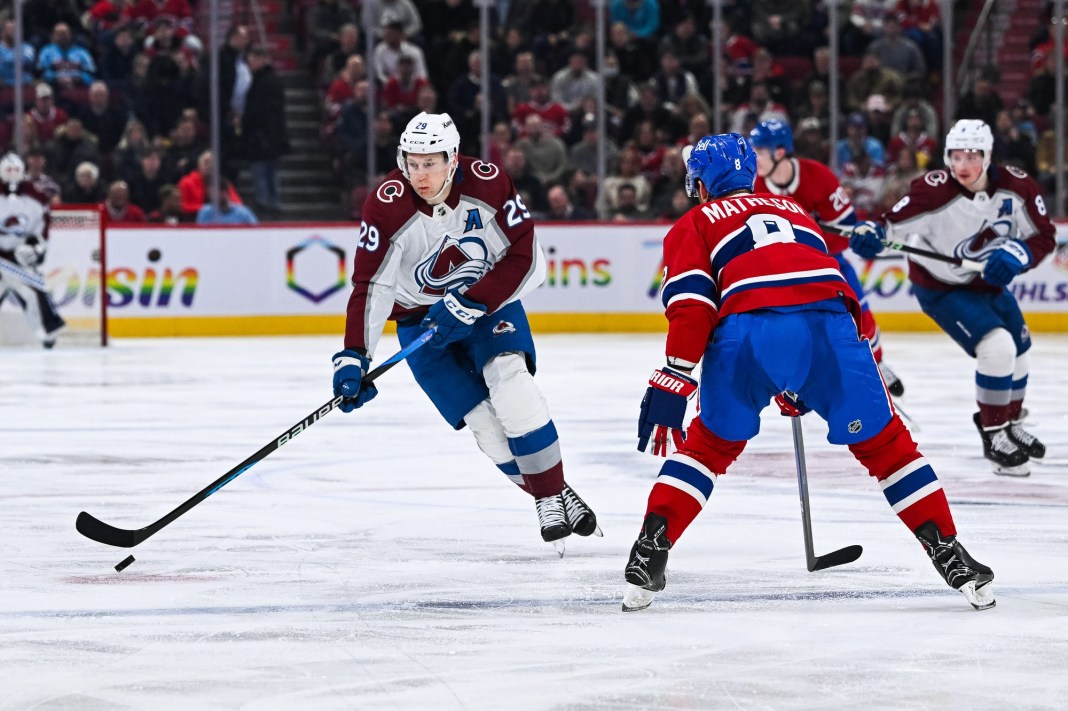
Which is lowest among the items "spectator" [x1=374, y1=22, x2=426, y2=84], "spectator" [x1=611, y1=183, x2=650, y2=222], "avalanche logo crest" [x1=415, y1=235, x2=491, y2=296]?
"spectator" [x1=611, y1=183, x2=650, y2=222]

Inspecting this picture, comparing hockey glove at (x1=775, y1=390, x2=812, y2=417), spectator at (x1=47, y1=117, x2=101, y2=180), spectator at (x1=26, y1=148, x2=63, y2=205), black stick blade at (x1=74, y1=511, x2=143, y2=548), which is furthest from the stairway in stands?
hockey glove at (x1=775, y1=390, x2=812, y2=417)

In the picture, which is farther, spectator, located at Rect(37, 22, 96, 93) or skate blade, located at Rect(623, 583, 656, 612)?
spectator, located at Rect(37, 22, 96, 93)

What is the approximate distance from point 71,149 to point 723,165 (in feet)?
31.0

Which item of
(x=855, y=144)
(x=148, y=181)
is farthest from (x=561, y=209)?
(x=148, y=181)

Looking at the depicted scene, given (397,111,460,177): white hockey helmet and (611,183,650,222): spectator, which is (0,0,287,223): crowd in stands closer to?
(611,183,650,222): spectator

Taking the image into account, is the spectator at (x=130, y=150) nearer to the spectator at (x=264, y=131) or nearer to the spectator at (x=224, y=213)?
the spectator at (x=224, y=213)

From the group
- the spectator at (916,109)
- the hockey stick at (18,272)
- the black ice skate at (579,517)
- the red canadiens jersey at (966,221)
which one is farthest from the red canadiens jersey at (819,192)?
the hockey stick at (18,272)

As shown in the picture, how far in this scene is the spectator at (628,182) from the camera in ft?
41.3

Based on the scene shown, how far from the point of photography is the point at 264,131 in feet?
41.5

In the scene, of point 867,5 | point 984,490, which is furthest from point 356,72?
point 984,490

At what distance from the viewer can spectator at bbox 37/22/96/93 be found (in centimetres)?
1250

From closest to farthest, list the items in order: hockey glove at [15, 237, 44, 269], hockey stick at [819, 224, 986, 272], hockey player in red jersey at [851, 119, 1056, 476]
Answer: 1. hockey player in red jersey at [851, 119, 1056, 476]
2. hockey stick at [819, 224, 986, 272]
3. hockey glove at [15, 237, 44, 269]

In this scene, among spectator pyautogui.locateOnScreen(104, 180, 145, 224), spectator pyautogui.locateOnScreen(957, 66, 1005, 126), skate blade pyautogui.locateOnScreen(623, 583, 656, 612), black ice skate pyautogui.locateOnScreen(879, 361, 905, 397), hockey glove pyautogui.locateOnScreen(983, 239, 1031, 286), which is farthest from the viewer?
spectator pyautogui.locateOnScreen(957, 66, 1005, 126)

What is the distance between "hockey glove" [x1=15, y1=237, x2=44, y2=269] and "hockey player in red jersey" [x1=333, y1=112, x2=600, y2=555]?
7.57m
